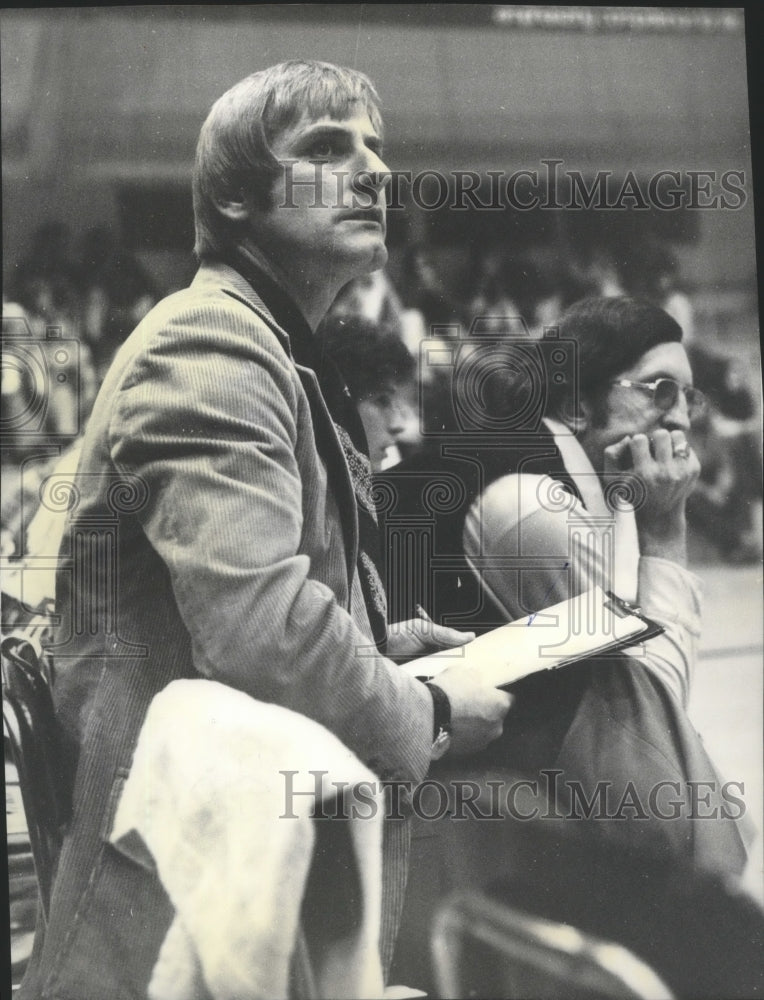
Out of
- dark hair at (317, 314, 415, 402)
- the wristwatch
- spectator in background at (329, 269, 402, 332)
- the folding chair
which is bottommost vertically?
the folding chair

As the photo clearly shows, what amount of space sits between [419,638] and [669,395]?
116 centimetres

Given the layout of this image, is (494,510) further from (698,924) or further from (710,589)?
(698,924)

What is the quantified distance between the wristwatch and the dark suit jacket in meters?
0.03

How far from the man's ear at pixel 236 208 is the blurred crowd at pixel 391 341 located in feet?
1.09

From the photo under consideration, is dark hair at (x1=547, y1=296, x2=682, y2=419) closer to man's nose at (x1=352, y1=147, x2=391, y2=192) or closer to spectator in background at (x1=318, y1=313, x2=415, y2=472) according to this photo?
spectator in background at (x1=318, y1=313, x2=415, y2=472)

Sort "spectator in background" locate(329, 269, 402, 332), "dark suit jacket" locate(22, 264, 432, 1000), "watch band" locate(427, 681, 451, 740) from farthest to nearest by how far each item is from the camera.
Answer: "spectator in background" locate(329, 269, 402, 332) < "watch band" locate(427, 681, 451, 740) < "dark suit jacket" locate(22, 264, 432, 1000)

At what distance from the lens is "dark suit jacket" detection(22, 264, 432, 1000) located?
309cm

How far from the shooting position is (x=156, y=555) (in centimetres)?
316

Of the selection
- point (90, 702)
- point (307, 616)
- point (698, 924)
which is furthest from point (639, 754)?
point (90, 702)

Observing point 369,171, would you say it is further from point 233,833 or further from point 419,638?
point 233,833

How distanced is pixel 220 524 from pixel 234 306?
0.71m

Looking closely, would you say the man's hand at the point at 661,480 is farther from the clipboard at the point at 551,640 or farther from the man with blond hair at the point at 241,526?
the man with blond hair at the point at 241,526

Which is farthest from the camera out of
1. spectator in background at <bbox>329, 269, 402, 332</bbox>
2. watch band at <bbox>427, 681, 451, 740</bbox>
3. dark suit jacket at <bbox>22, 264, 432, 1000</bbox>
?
spectator in background at <bbox>329, 269, 402, 332</bbox>

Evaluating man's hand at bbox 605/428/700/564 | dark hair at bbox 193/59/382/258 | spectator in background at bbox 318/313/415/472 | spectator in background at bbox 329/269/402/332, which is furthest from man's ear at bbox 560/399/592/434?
dark hair at bbox 193/59/382/258
